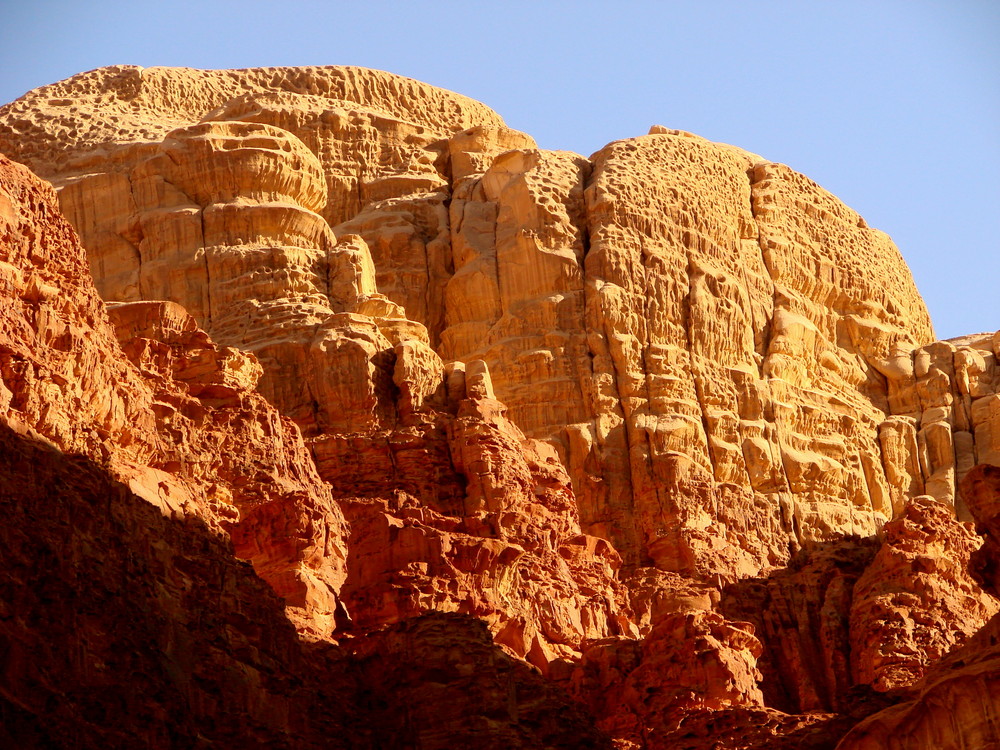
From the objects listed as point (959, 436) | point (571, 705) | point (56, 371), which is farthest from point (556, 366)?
point (56, 371)

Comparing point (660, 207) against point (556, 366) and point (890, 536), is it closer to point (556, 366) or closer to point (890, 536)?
point (556, 366)

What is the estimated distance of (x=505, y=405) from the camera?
77.8 meters

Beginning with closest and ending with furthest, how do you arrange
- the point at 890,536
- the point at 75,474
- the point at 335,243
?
the point at 75,474, the point at 890,536, the point at 335,243

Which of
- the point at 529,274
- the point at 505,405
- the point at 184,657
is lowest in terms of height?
the point at 184,657

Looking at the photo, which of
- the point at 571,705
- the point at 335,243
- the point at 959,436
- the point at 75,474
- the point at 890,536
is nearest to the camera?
the point at 75,474

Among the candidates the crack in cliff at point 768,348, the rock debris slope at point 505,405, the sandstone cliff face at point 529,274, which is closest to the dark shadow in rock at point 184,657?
the rock debris slope at point 505,405

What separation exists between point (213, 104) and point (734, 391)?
68.2 feet

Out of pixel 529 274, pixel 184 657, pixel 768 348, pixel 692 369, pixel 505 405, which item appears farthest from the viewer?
pixel 768 348

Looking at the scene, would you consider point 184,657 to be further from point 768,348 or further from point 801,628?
point 768,348

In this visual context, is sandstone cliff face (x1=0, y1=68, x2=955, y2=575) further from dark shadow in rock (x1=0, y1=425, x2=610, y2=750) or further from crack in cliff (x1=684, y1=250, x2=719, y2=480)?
dark shadow in rock (x1=0, y1=425, x2=610, y2=750)

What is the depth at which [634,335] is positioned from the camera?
81250 millimetres

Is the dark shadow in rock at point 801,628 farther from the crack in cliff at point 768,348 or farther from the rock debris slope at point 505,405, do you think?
the crack in cliff at point 768,348

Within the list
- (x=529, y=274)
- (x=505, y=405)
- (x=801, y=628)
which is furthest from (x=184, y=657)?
(x=529, y=274)

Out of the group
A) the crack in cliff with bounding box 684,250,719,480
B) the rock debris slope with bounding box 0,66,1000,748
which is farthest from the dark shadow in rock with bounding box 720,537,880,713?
the crack in cliff with bounding box 684,250,719,480
